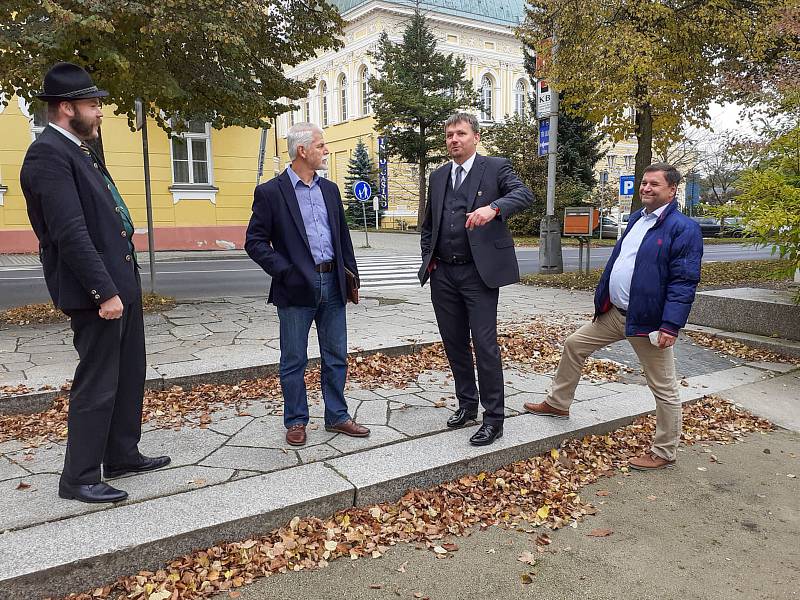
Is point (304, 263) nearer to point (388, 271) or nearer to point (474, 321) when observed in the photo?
point (474, 321)

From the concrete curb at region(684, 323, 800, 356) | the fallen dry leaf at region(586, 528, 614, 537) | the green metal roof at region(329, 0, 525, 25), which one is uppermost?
the green metal roof at region(329, 0, 525, 25)

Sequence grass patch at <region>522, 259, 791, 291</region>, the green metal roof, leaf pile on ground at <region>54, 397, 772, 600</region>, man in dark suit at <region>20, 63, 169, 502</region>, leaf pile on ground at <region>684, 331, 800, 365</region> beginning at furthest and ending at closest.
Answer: the green metal roof → grass patch at <region>522, 259, 791, 291</region> → leaf pile on ground at <region>684, 331, 800, 365</region> → man in dark suit at <region>20, 63, 169, 502</region> → leaf pile on ground at <region>54, 397, 772, 600</region>

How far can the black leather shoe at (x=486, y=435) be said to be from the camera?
3959 mm

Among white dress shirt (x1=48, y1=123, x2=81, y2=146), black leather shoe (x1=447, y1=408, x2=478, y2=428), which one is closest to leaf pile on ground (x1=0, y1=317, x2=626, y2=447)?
black leather shoe (x1=447, y1=408, x2=478, y2=428)

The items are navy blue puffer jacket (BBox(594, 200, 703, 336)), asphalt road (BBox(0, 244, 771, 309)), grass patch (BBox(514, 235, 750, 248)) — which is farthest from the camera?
grass patch (BBox(514, 235, 750, 248))

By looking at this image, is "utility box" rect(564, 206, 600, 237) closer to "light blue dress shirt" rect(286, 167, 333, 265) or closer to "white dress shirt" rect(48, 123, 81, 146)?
"light blue dress shirt" rect(286, 167, 333, 265)

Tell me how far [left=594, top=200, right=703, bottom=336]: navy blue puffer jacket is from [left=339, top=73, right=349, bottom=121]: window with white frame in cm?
4731

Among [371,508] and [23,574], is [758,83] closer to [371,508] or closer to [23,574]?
[371,508]

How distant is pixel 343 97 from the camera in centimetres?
4947

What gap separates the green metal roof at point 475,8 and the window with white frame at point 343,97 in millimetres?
4910

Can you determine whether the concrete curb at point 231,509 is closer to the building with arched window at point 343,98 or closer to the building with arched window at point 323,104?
the building with arched window at point 343,98

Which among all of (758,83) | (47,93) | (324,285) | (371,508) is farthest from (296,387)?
(758,83)

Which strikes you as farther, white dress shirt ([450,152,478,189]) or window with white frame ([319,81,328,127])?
window with white frame ([319,81,328,127])

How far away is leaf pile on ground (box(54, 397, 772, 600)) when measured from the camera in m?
2.79
